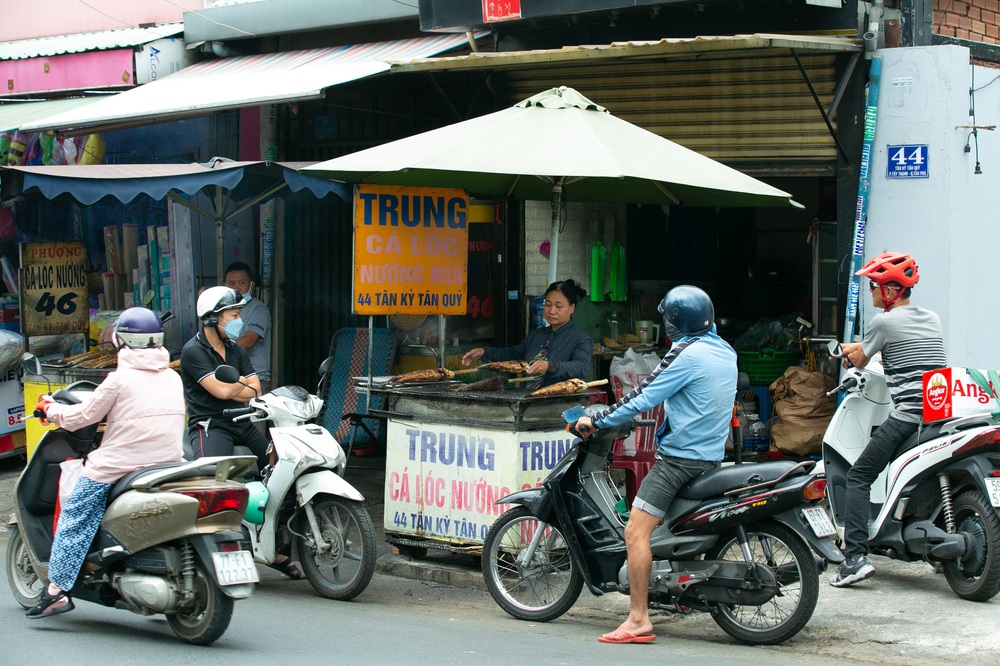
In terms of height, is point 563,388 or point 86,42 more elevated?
point 86,42

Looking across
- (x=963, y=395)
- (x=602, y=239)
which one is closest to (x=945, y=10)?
(x=602, y=239)

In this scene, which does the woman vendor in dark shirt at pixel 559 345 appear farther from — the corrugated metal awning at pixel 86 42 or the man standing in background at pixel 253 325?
the corrugated metal awning at pixel 86 42

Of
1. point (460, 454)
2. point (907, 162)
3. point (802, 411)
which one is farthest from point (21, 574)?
point (907, 162)

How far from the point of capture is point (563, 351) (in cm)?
780

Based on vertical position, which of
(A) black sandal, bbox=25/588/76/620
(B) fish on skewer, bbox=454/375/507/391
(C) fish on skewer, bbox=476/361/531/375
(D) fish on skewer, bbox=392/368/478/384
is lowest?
(A) black sandal, bbox=25/588/76/620

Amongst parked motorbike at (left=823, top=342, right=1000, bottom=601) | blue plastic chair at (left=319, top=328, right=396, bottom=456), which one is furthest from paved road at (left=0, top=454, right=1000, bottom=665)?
blue plastic chair at (left=319, top=328, right=396, bottom=456)

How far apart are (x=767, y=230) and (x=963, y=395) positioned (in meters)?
6.70

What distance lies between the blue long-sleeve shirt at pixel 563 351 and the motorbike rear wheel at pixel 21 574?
3376mm

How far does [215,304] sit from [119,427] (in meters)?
1.37

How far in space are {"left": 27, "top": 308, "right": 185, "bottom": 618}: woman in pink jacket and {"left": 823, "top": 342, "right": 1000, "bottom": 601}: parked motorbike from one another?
397 centimetres

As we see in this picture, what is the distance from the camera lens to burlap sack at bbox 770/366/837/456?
9148 mm

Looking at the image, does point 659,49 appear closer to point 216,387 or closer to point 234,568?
point 216,387

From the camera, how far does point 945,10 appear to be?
9141 millimetres

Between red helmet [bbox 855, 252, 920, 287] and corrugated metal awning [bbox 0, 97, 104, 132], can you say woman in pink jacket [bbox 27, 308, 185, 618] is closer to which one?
red helmet [bbox 855, 252, 920, 287]
